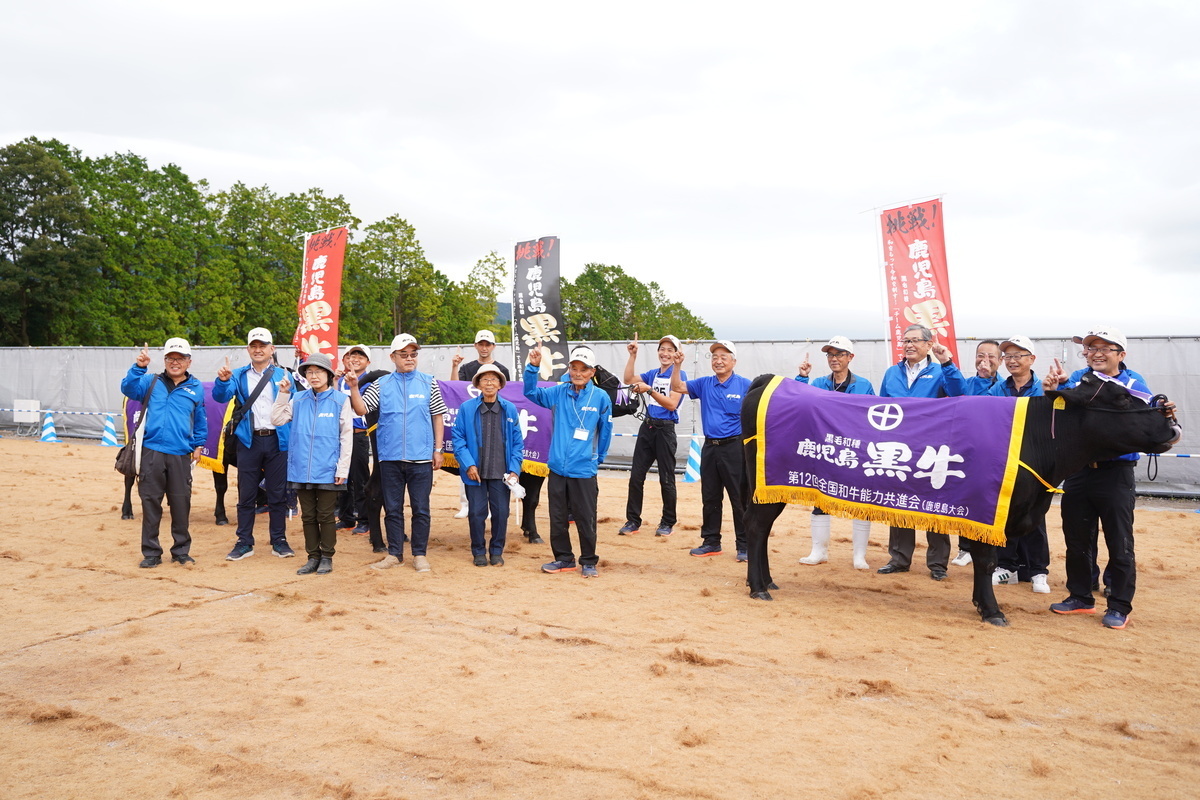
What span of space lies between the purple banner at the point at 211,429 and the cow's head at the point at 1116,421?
797 cm

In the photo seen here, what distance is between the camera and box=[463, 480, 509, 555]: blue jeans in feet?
24.2

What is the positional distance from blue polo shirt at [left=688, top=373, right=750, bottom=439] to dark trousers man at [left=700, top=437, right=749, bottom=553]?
9cm

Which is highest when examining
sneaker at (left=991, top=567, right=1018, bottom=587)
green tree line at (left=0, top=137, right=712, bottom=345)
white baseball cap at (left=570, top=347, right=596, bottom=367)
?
green tree line at (left=0, top=137, right=712, bottom=345)

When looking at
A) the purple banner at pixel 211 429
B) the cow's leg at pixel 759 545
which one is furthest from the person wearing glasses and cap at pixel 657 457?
the purple banner at pixel 211 429

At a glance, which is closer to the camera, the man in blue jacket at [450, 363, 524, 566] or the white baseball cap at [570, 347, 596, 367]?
the white baseball cap at [570, 347, 596, 367]

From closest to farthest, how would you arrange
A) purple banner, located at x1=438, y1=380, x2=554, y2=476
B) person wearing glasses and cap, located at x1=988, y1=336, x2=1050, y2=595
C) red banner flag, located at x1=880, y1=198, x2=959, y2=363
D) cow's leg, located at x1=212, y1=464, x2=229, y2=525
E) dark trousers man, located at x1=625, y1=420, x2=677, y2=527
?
person wearing glasses and cap, located at x1=988, y1=336, x2=1050, y2=595
purple banner, located at x1=438, y1=380, x2=554, y2=476
dark trousers man, located at x1=625, y1=420, x2=677, y2=527
cow's leg, located at x1=212, y1=464, x2=229, y2=525
red banner flag, located at x1=880, y1=198, x2=959, y2=363

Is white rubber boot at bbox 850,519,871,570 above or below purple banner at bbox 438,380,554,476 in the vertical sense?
below

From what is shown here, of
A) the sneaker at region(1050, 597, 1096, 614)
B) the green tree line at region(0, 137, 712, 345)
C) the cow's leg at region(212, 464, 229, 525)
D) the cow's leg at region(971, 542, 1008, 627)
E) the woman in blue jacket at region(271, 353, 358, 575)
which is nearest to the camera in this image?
the cow's leg at region(971, 542, 1008, 627)

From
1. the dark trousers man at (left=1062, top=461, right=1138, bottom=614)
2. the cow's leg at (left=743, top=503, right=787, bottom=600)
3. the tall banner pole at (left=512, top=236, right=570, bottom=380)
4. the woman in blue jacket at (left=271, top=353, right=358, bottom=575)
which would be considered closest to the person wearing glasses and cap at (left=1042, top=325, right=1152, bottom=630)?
the dark trousers man at (left=1062, top=461, right=1138, bottom=614)

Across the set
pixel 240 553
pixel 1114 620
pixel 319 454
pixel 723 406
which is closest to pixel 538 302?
pixel 723 406

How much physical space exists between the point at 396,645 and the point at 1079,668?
4.10 metres

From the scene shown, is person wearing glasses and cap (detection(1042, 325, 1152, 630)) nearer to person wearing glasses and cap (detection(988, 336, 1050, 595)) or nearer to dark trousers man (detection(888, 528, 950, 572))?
person wearing glasses and cap (detection(988, 336, 1050, 595))

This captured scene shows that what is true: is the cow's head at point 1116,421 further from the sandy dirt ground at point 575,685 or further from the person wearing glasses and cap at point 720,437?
the person wearing glasses and cap at point 720,437

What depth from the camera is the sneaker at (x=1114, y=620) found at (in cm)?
554
